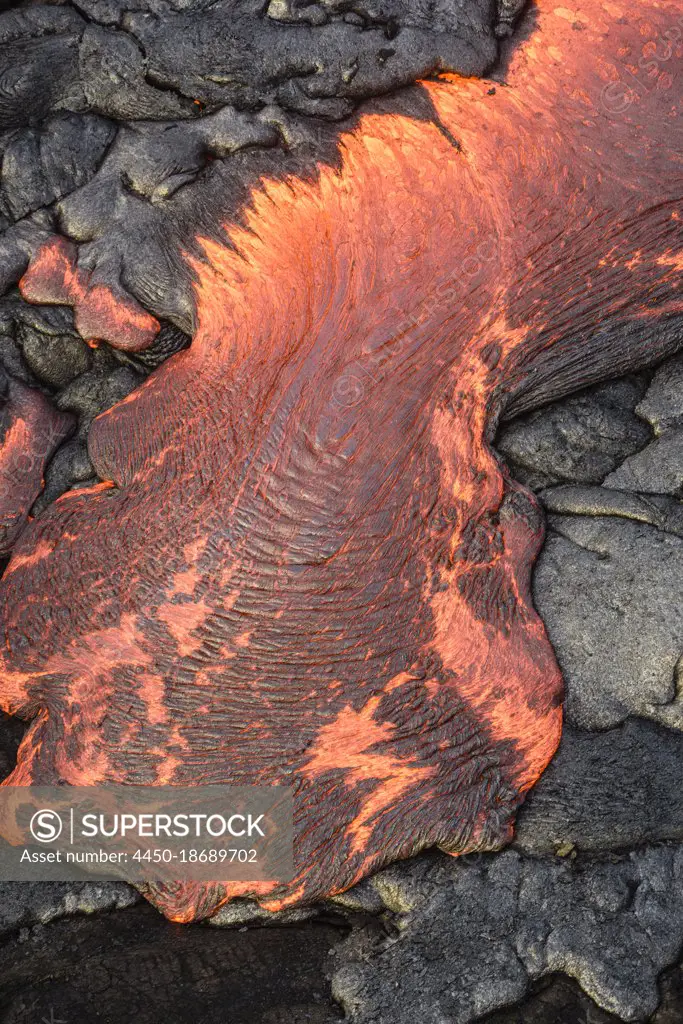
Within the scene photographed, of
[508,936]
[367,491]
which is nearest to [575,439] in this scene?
[367,491]

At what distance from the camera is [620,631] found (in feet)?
6.99

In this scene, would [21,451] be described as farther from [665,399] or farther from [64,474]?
[665,399]

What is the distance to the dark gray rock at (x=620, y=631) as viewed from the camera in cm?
212

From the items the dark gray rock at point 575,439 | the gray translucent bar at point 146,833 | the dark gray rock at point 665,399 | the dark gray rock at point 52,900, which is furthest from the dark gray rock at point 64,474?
the dark gray rock at point 665,399

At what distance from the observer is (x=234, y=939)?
207cm

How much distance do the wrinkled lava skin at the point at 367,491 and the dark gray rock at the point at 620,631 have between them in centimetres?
7

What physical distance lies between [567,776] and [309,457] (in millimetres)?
1017

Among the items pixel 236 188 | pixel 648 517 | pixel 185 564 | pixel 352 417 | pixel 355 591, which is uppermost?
pixel 236 188

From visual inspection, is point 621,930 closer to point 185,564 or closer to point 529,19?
point 185,564

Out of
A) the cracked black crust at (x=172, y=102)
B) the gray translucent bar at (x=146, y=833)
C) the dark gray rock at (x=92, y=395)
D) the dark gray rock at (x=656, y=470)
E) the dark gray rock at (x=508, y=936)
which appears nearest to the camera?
the dark gray rock at (x=508, y=936)

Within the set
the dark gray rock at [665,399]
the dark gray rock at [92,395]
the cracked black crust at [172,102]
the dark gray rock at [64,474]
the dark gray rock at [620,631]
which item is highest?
the cracked black crust at [172,102]

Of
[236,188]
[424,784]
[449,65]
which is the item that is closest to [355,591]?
[424,784]

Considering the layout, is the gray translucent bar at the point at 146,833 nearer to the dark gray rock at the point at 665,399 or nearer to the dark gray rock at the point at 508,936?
the dark gray rock at the point at 508,936

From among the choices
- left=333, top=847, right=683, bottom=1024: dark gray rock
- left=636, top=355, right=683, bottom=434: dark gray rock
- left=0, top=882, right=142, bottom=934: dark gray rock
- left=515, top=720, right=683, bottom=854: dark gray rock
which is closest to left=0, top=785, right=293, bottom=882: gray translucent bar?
left=0, top=882, right=142, bottom=934: dark gray rock
